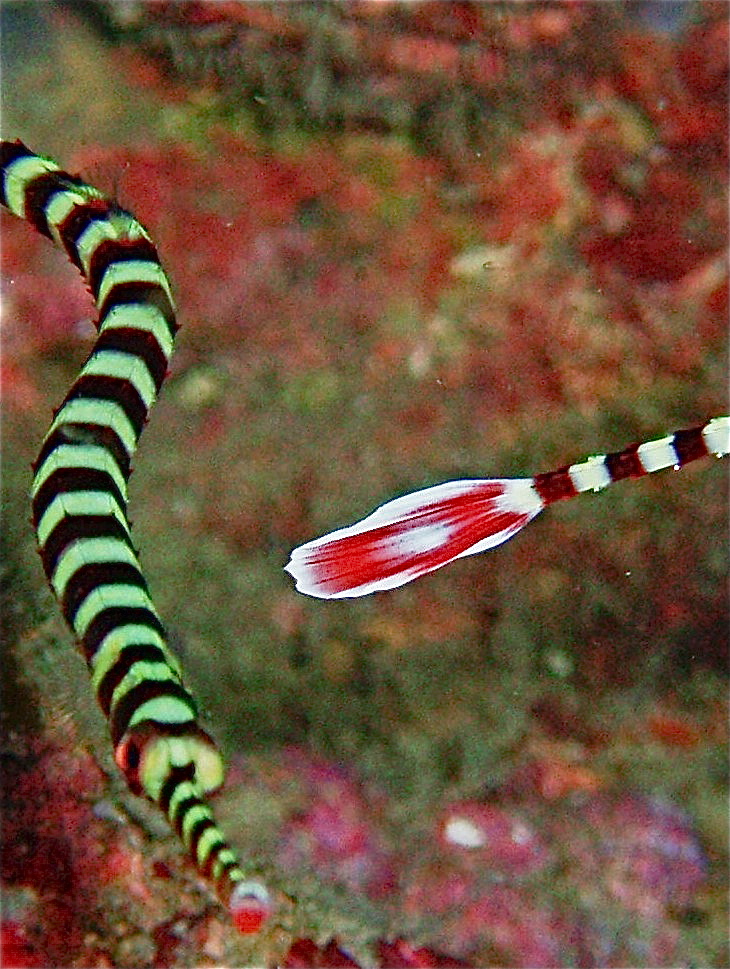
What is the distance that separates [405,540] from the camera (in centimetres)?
164

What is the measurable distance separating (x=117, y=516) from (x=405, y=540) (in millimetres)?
619

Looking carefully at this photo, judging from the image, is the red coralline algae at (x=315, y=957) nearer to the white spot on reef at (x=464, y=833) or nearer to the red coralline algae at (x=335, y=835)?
the red coralline algae at (x=335, y=835)

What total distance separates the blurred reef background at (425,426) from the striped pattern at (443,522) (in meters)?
1.31

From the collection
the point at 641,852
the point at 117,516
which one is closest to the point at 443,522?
the point at 117,516

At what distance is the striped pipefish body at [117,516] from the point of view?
1658 mm

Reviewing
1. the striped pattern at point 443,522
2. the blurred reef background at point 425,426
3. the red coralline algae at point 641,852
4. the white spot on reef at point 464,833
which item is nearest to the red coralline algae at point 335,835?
the blurred reef background at point 425,426

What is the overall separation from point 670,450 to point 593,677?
6.23 ft

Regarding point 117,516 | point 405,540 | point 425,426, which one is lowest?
point 405,540

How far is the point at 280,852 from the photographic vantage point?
283 centimetres

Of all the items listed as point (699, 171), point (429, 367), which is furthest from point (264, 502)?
point (699, 171)

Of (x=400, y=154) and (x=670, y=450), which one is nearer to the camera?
(x=670, y=450)

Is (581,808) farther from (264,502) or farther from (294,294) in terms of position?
(294,294)

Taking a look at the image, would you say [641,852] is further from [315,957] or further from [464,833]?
[315,957]

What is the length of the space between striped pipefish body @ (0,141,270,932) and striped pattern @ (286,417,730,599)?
0.34 meters
